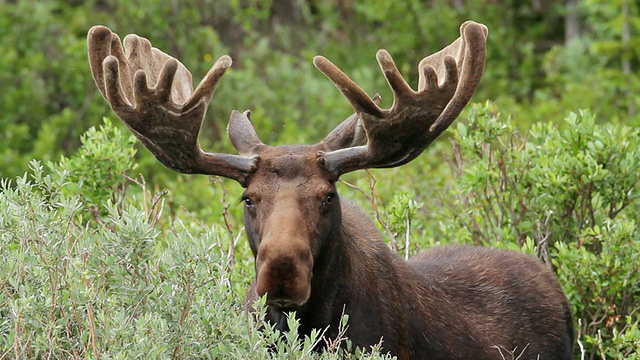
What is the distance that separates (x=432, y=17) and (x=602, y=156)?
10736 millimetres

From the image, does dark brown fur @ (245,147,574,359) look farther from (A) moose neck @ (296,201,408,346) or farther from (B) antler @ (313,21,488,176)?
(B) antler @ (313,21,488,176)

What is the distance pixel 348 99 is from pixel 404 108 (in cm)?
27

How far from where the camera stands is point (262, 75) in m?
17.6

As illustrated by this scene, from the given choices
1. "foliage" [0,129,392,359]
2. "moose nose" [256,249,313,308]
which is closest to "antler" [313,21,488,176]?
"moose nose" [256,249,313,308]

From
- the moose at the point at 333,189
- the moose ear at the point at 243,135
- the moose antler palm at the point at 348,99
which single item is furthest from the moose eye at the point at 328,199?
the moose ear at the point at 243,135

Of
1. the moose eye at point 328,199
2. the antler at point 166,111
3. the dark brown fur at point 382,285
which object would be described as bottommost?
the dark brown fur at point 382,285

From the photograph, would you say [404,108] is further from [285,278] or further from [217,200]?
[217,200]

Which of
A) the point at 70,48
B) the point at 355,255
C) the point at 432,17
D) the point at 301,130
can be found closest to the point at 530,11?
the point at 432,17

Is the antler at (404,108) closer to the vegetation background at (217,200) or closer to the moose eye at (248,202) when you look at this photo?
the moose eye at (248,202)

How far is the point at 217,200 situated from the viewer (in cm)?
950

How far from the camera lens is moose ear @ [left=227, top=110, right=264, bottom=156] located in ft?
19.7

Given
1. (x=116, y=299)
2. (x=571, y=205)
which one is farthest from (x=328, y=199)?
(x=571, y=205)

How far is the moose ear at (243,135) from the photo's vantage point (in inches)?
237

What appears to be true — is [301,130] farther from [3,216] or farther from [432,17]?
[3,216]
